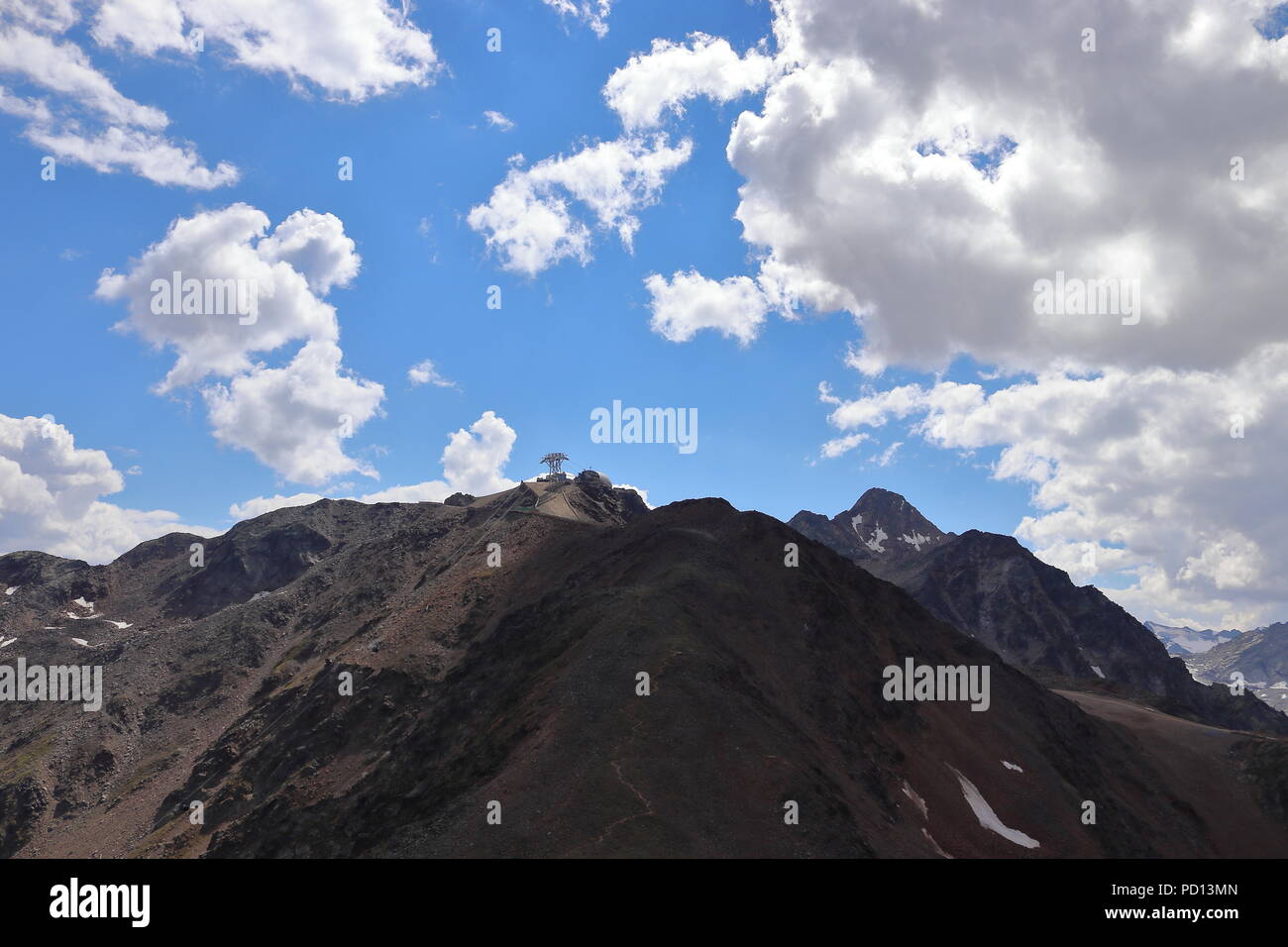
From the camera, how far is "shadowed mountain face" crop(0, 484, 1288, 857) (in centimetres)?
4441

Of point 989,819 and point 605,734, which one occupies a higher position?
point 605,734

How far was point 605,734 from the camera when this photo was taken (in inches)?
1873

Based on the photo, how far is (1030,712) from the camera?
81.4 metres

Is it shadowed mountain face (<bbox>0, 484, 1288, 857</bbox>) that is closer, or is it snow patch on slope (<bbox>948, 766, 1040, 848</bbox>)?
shadowed mountain face (<bbox>0, 484, 1288, 857</bbox>)

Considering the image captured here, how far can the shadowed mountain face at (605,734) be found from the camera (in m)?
44.4

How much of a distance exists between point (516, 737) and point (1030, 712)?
55.9 meters

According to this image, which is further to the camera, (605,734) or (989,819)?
(989,819)

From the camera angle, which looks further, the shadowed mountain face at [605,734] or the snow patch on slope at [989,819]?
the snow patch on slope at [989,819]

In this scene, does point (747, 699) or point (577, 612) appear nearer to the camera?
point (747, 699)
